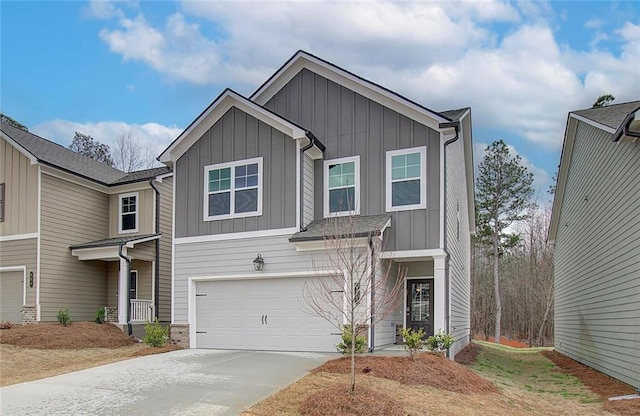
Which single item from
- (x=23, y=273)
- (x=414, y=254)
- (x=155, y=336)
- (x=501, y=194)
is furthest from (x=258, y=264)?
(x=501, y=194)

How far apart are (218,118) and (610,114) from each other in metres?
10.4

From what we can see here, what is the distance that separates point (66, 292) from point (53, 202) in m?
3.06

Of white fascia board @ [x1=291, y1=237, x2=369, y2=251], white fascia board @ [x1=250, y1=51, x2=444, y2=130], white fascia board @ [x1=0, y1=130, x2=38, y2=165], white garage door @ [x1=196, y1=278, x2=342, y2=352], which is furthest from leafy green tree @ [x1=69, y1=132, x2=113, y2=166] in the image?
white fascia board @ [x1=291, y1=237, x2=369, y2=251]

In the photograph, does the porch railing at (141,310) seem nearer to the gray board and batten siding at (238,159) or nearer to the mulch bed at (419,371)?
the gray board and batten siding at (238,159)

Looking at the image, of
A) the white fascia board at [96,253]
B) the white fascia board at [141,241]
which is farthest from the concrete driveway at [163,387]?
the white fascia board at [96,253]

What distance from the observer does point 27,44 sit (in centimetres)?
1761

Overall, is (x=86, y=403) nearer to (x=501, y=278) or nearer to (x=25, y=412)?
(x=25, y=412)

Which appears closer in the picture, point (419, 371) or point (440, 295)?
point (419, 371)

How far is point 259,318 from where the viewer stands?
13383 mm

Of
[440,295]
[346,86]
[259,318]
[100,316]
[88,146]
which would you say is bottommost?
[100,316]

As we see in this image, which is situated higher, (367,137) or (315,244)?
(367,137)

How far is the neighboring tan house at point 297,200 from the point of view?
1263 centimetres

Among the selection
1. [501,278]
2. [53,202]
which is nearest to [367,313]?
[53,202]

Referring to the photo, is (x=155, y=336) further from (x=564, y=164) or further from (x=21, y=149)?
(x=564, y=164)
